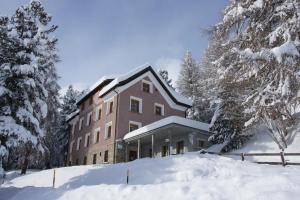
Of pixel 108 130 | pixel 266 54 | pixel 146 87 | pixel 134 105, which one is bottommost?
pixel 108 130

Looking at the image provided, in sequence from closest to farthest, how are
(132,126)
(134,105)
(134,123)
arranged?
(132,126) < (134,123) < (134,105)

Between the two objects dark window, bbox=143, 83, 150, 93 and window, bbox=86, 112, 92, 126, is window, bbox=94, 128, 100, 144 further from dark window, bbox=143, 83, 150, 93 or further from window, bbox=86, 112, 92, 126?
dark window, bbox=143, 83, 150, 93

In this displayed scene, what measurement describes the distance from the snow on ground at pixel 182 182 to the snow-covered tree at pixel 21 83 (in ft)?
Result: 9.33

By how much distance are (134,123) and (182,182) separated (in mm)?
18541

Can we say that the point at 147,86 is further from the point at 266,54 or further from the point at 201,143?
the point at 266,54

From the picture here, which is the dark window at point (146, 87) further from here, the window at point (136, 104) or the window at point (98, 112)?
the window at point (98, 112)

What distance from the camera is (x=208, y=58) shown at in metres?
41.0

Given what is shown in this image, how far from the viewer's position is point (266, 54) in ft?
53.1

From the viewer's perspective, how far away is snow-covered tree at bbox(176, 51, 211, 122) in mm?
41875

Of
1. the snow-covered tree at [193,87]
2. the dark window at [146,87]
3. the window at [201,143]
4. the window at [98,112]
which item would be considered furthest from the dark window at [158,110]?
the snow-covered tree at [193,87]

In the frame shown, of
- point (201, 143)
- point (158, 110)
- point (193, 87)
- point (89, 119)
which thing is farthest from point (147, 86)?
point (193, 87)

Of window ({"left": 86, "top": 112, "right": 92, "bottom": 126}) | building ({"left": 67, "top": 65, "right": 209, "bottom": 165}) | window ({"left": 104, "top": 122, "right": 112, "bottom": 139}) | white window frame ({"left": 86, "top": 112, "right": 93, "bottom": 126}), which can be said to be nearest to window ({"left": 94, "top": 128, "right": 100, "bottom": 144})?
building ({"left": 67, "top": 65, "right": 209, "bottom": 165})

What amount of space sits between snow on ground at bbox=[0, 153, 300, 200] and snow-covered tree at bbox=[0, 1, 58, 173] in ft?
9.33

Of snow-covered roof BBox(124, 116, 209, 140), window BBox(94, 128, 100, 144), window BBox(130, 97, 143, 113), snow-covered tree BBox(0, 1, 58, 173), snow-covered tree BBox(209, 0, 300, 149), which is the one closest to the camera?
snow-covered tree BBox(209, 0, 300, 149)
